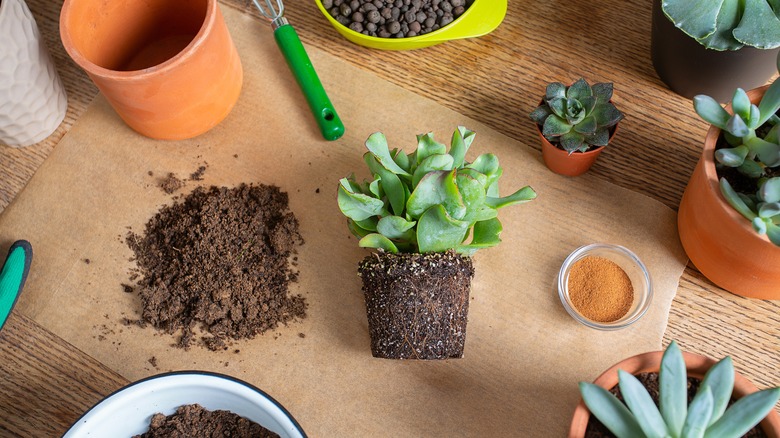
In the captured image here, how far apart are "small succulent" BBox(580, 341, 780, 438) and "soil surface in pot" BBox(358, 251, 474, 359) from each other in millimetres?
212

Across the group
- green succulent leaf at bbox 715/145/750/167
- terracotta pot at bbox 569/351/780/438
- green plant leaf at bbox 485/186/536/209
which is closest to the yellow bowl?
green plant leaf at bbox 485/186/536/209

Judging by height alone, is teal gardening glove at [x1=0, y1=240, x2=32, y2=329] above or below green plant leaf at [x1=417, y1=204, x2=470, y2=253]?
below

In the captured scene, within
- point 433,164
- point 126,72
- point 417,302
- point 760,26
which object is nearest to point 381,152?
point 433,164

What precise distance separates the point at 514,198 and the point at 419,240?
0.39 feet

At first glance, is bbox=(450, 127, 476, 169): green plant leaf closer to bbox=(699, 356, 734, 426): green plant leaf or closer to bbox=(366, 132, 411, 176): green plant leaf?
bbox=(366, 132, 411, 176): green plant leaf

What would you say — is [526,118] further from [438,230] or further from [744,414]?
[744,414]

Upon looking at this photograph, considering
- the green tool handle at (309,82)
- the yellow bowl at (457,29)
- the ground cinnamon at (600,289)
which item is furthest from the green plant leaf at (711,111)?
the green tool handle at (309,82)

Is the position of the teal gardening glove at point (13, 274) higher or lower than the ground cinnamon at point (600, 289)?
lower

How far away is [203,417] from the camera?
81 cm

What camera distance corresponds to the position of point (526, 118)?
0.99 meters

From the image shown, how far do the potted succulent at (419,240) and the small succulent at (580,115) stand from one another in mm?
A: 93

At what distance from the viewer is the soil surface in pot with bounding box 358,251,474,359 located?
32.4 inches

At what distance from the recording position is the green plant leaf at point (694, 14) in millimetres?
784

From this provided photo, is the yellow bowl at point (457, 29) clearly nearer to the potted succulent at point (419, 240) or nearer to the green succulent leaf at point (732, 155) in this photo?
the potted succulent at point (419, 240)
